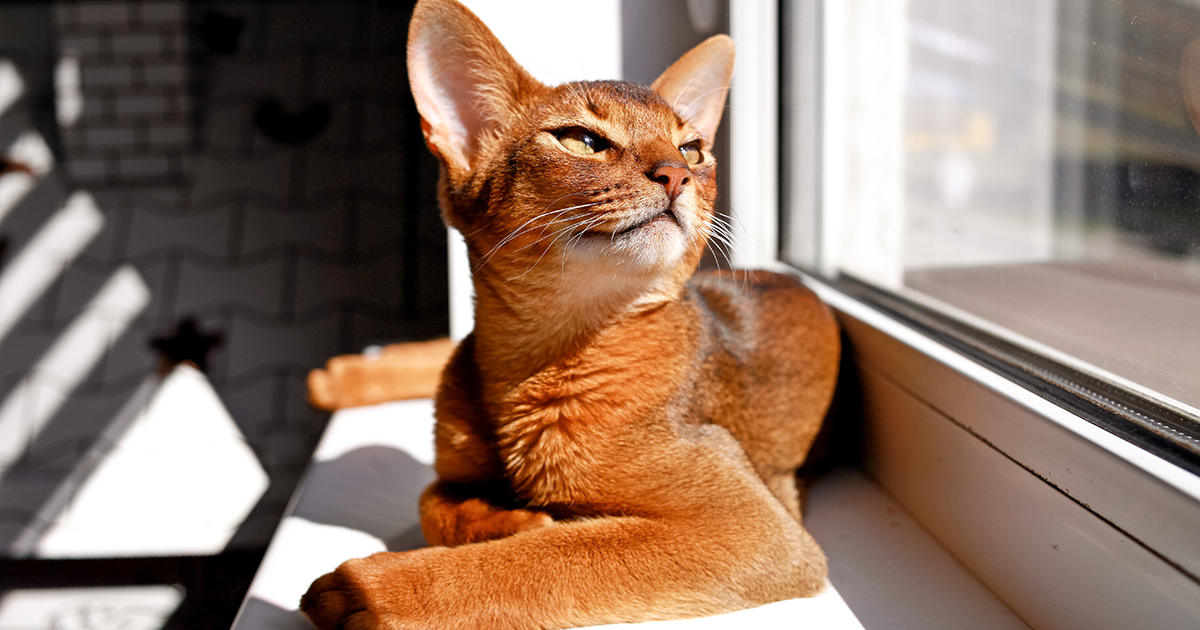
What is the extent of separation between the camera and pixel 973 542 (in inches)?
34.3

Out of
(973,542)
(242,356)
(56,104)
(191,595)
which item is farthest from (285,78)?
(973,542)

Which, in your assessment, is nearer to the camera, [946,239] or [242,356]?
[946,239]

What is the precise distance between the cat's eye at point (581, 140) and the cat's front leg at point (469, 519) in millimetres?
443

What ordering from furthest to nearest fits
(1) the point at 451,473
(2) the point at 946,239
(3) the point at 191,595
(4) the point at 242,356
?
(4) the point at 242,356, (3) the point at 191,595, (2) the point at 946,239, (1) the point at 451,473

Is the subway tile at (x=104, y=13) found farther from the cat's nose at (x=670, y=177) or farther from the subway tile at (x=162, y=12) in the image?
the cat's nose at (x=670, y=177)

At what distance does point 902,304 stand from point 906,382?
0.71ft

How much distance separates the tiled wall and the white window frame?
66.2 inches

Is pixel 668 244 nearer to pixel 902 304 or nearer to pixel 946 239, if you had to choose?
pixel 902 304

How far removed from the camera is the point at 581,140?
887 mm

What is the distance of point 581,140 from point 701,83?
0.85 feet

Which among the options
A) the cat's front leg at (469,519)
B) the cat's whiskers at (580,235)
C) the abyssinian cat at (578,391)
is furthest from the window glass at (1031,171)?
the cat's front leg at (469,519)

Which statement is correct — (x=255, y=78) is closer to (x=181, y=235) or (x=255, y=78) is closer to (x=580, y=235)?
(x=181, y=235)

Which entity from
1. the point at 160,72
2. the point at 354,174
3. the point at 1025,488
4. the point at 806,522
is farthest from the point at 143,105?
the point at 1025,488

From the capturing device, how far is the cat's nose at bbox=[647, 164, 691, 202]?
812 millimetres
